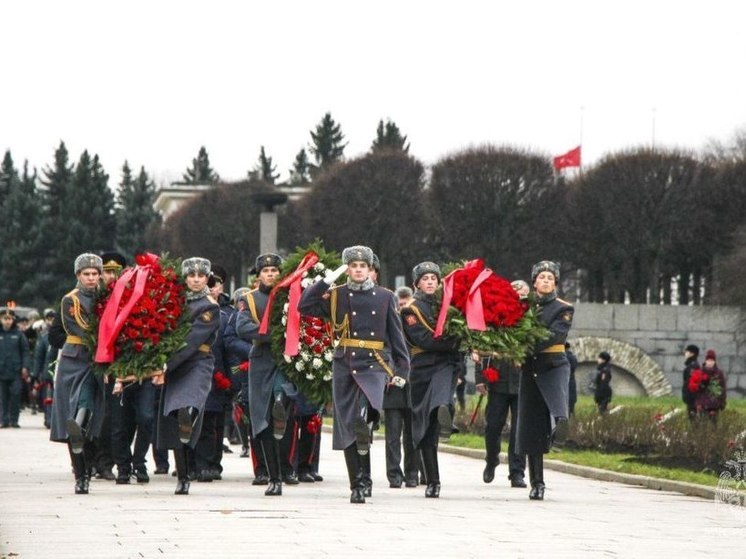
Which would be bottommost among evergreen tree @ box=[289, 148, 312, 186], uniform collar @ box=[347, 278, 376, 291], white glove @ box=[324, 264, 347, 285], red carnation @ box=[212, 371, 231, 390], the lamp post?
red carnation @ box=[212, 371, 231, 390]

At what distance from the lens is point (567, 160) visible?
2926 inches

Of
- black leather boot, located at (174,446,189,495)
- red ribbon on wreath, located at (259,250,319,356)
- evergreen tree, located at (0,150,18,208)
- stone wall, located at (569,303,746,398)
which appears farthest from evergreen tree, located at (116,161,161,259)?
black leather boot, located at (174,446,189,495)

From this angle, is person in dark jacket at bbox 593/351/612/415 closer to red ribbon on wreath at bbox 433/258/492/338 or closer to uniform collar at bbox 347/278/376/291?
red ribbon on wreath at bbox 433/258/492/338

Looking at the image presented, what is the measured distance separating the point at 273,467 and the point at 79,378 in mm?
1794

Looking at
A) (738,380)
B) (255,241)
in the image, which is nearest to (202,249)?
(255,241)

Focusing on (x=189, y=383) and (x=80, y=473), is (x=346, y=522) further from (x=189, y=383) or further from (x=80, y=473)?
(x=80, y=473)

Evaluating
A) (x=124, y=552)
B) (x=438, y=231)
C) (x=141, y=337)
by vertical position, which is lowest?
(x=124, y=552)

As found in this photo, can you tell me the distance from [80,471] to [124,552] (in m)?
4.97

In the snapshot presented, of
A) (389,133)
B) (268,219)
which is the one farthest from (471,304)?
(389,133)

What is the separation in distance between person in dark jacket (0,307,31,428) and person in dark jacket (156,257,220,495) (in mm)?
15725

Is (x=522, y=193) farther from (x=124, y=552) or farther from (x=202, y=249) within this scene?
(x=124, y=552)

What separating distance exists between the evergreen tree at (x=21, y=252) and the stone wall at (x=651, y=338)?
60.6 m

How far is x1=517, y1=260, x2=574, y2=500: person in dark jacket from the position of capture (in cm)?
1627

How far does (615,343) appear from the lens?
56.6 m
